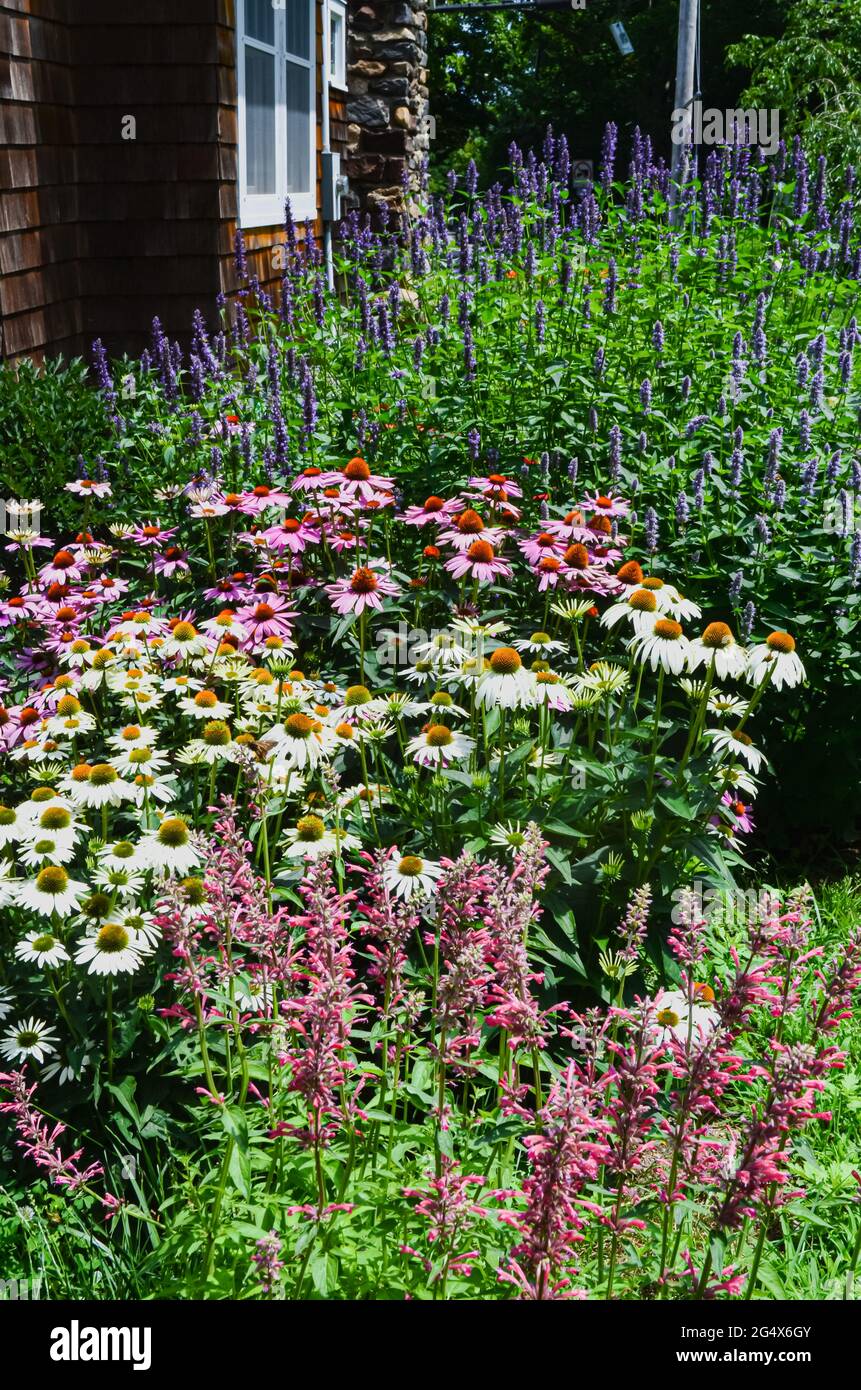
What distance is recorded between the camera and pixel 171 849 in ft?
7.91

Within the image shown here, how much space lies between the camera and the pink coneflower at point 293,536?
3592mm

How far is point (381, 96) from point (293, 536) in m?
9.80

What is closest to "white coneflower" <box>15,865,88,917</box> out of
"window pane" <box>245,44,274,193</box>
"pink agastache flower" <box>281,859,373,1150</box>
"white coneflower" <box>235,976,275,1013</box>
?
"white coneflower" <box>235,976,275,1013</box>

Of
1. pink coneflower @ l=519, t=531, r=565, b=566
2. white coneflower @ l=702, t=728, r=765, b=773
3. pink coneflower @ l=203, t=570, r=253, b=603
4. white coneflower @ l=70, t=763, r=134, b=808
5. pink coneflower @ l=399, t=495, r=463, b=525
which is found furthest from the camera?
pink coneflower @ l=203, t=570, r=253, b=603

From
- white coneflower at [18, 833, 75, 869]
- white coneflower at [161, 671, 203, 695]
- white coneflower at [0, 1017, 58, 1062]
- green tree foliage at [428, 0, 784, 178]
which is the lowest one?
white coneflower at [0, 1017, 58, 1062]

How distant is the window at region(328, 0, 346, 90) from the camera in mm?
10953

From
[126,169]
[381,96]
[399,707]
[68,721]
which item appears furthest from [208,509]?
[381,96]

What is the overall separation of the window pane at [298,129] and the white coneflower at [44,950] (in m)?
8.46

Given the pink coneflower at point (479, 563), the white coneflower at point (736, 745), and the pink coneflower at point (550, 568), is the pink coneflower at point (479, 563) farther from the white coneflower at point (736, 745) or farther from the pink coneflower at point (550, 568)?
the white coneflower at point (736, 745)

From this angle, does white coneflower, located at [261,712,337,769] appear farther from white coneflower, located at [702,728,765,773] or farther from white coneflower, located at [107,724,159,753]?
white coneflower, located at [702,728,765,773]

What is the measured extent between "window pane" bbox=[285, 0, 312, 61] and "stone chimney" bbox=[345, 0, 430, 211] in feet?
6.21

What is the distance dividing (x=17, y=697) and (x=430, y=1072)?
222cm

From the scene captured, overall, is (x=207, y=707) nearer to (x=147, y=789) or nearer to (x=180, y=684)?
(x=180, y=684)
